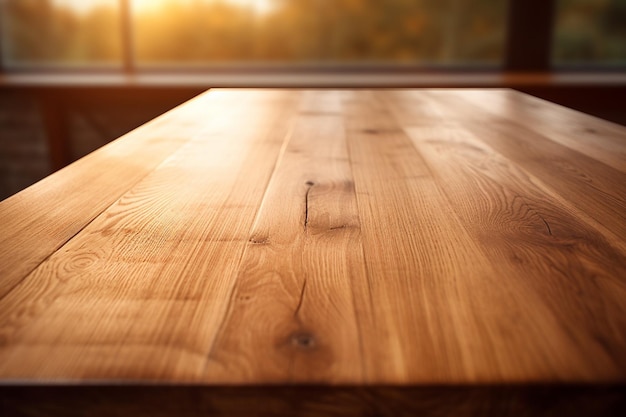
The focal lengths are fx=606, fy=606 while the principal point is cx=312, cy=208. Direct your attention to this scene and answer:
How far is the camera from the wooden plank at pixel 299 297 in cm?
38

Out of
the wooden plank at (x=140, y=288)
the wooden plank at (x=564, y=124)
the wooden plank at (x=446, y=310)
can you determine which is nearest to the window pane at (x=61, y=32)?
the wooden plank at (x=564, y=124)

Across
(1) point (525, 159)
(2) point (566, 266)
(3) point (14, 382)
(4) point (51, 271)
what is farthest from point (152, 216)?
(1) point (525, 159)

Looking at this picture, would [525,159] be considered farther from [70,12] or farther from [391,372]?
[70,12]

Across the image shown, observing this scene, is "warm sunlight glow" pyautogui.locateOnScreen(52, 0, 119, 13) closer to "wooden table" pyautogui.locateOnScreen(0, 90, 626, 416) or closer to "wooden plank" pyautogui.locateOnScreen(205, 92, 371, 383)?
"wooden table" pyautogui.locateOnScreen(0, 90, 626, 416)

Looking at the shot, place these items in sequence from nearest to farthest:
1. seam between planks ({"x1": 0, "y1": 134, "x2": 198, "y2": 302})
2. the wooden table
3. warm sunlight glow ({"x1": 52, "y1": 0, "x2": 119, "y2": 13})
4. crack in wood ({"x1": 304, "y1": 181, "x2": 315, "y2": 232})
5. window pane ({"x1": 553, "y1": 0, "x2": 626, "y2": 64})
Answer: the wooden table → seam between planks ({"x1": 0, "y1": 134, "x2": 198, "y2": 302}) → crack in wood ({"x1": 304, "y1": 181, "x2": 315, "y2": 232}) → window pane ({"x1": 553, "y1": 0, "x2": 626, "y2": 64}) → warm sunlight glow ({"x1": 52, "y1": 0, "x2": 119, "y2": 13})

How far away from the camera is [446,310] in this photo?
45cm

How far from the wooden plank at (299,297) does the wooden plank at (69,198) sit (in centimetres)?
20

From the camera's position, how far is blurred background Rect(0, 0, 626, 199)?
3.13m

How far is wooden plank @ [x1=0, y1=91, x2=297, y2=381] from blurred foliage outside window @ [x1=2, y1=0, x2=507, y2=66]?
252 cm

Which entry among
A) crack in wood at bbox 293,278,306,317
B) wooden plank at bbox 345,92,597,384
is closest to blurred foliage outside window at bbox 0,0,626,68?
wooden plank at bbox 345,92,597,384

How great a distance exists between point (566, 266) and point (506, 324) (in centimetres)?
14

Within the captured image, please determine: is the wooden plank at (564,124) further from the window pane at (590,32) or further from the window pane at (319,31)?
the window pane at (590,32)

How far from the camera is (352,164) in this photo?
37.7 inches

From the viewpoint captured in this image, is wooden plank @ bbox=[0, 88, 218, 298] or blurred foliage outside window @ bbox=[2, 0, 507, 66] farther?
blurred foliage outside window @ bbox=[2, 0, 507, 66]
